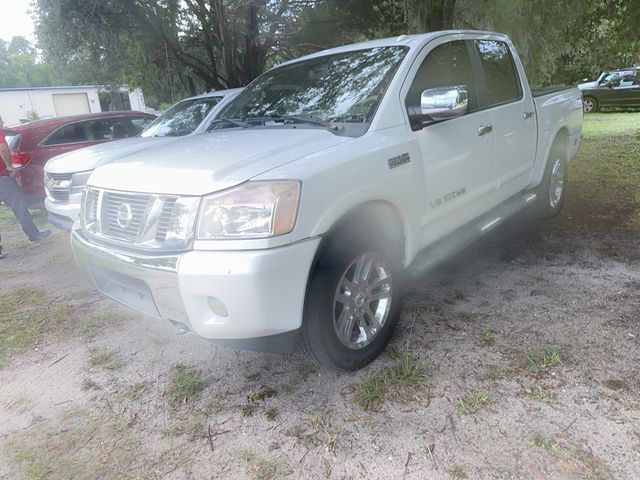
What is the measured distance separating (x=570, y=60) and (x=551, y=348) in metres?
16.8

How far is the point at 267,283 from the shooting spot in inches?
84.0

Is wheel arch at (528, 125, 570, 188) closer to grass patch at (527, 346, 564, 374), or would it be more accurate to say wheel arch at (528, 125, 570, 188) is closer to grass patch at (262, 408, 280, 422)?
grass patch at (527, 346, 564, 374)

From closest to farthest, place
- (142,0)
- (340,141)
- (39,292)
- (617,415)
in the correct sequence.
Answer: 1. (617,415)
2. (340,141)
3. (39,292)
4. (142,0)

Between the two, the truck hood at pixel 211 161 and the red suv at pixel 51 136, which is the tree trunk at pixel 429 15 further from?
the truck hood at pixel 211 161

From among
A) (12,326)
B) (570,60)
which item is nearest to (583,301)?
(12,326)

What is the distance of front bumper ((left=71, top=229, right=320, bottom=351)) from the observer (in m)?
2.12

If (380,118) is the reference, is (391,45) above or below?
above

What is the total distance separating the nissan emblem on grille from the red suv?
5436mm

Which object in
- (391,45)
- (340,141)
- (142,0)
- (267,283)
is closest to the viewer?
(267,283)

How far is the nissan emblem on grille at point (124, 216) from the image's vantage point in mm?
2514

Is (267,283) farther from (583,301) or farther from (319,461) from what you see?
(583,301)

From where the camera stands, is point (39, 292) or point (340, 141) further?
point (39, 292)

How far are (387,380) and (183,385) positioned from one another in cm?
123

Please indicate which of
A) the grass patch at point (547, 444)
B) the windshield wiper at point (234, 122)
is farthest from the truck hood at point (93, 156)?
the grass patch at point (547, 444)
